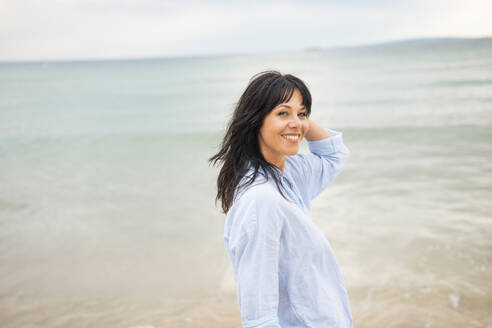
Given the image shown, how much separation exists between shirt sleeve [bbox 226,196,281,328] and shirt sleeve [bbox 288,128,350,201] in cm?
64

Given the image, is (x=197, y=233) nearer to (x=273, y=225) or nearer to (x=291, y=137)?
(x=291, y=137)

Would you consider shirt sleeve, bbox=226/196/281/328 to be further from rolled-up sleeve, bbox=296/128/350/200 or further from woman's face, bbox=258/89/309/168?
rolled-up sleeve, bbox=296/128/350/200

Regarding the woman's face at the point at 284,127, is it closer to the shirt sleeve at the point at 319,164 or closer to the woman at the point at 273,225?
the woman at the point at 273,225

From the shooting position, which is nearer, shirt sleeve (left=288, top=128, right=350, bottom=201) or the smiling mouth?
the smiling mouth

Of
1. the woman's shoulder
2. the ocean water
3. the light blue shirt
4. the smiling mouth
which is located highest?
the smiling mouth

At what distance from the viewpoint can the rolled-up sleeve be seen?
196cm

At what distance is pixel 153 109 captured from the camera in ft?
74.9

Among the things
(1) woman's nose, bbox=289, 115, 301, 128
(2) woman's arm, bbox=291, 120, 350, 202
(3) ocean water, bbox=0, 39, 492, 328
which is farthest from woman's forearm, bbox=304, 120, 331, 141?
(3) ocean water, bbox=0, 39, 492, 328

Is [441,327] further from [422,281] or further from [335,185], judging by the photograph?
[335,185]

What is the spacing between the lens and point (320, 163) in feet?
6.74

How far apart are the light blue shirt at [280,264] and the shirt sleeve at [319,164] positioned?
26 centimetres

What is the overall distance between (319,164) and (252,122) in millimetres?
635

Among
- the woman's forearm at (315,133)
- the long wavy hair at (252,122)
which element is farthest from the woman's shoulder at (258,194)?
the woman's forearm at (315,133)

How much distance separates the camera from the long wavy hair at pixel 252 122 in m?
1.53
